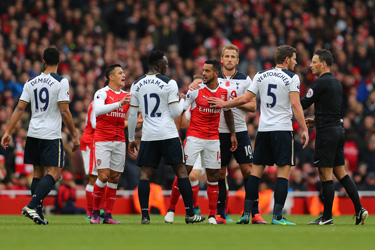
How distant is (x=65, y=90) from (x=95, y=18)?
12507mm

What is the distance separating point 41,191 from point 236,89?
3.65 m

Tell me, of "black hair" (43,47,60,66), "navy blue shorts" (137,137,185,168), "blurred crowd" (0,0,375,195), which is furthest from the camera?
"blurred crowd" (0,0,375,195)

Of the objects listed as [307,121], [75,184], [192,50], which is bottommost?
[75,184]

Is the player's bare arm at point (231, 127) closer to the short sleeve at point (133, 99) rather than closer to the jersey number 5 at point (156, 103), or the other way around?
the jersey number 5 at point (156, 103)

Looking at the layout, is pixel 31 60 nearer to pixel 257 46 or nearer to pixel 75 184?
pixel 75 184

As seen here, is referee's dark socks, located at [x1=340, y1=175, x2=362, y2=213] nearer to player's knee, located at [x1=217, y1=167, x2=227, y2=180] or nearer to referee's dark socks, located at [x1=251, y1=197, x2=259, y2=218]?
referee's dark socks, located at [x1=251, y1=197, x2=259, y2=218]

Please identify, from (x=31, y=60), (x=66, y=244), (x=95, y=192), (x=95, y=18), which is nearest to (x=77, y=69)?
(x=31, y=60)

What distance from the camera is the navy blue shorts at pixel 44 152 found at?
11492 millimetres

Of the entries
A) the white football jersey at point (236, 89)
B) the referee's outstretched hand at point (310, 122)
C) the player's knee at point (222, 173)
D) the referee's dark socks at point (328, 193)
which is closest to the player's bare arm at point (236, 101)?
the white football jersey at point (236, 89)

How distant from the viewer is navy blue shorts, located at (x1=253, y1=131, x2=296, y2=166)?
1145 centimetres

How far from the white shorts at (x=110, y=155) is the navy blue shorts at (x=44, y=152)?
2.87 feet

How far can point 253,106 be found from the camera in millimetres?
12508

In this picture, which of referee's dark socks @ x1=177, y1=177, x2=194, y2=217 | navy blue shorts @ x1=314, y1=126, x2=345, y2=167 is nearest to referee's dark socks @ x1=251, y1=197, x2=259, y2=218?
navy blue shorts @ x1=314, y1=126, x2=345, y2=167

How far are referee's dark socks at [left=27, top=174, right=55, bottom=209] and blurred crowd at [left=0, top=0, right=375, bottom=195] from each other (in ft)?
22.2
